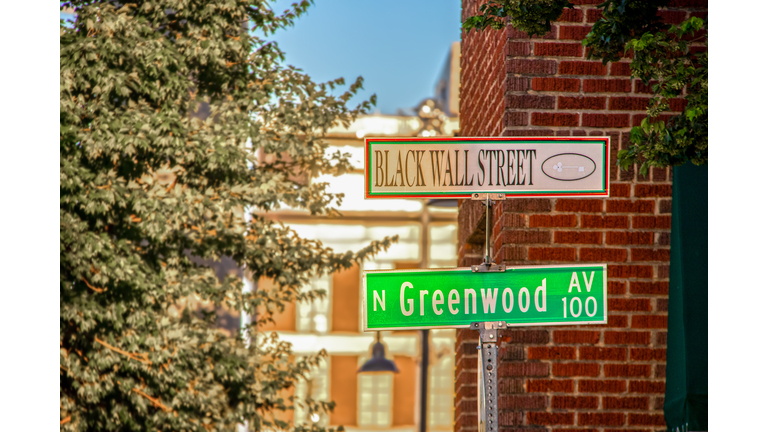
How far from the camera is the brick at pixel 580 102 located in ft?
15.5

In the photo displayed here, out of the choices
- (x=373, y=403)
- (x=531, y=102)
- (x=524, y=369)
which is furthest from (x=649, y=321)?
(x=373, y=403)

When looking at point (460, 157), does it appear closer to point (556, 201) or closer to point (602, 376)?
point (556, 201)

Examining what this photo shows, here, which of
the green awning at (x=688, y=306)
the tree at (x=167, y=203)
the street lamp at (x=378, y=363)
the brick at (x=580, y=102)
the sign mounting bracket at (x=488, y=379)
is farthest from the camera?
the street lamp at (x=378, y=363)

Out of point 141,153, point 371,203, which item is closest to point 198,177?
point 141,153

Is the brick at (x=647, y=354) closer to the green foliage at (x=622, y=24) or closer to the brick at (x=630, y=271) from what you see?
the brick at (x=630, y=271)

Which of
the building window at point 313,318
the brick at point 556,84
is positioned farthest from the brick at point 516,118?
the building window at point 313,318

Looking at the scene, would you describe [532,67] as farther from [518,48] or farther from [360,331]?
[360,331]

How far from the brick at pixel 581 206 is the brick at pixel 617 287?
0.42m

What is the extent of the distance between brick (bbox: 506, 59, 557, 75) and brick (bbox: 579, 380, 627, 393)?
181 centimetres

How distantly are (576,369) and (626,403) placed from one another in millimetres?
328

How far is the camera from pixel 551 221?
467 centimetres

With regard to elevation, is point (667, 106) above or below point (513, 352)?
above

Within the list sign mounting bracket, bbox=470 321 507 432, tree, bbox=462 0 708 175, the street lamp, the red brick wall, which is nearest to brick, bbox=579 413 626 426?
the red brick wall

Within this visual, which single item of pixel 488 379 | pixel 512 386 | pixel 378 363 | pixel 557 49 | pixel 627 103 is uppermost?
pixel 557 49
